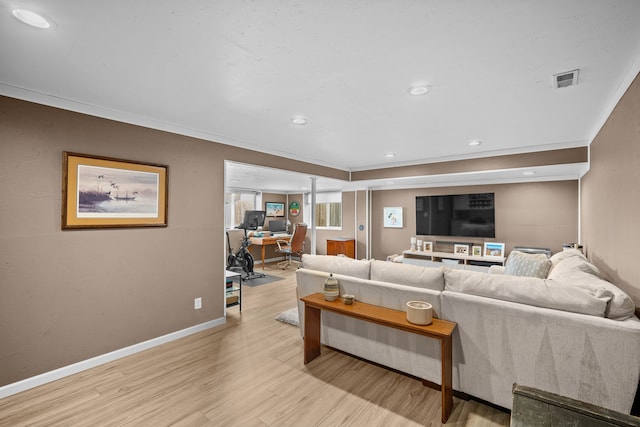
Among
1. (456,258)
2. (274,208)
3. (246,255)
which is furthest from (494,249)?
(274,208)

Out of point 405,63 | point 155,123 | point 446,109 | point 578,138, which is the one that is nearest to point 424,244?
point 578,138

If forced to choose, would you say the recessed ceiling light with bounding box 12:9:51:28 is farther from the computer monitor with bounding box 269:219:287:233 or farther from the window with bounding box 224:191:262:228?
the computer monitor with bounding box 269:219:287:233

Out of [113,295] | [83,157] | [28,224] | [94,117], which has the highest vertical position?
[94,117]

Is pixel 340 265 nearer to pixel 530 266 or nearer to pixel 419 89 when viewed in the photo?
pixel 419 89

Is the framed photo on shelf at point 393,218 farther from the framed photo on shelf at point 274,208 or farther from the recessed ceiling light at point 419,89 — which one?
the recessed ceiling light at point 419,89

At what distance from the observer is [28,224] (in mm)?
2230

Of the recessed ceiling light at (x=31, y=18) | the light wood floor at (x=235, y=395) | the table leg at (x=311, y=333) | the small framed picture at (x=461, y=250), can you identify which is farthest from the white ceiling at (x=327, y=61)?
the small framed picture at (x=461, y=250)

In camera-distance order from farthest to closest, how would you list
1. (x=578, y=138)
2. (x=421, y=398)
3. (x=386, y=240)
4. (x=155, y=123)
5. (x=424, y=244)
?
(x=386, y=240), (x=424, y=244), (x=578, y=138), (x=155, y=123), (x=421, y=398)

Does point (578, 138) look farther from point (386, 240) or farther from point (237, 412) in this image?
point (237, 412)

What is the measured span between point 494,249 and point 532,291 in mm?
3897

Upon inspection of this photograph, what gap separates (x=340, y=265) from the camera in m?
2.78

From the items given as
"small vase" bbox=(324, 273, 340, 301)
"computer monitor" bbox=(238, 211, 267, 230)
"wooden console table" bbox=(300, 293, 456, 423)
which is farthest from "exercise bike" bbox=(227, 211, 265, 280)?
"small vase" bbox=(324, 273, 340, 301)

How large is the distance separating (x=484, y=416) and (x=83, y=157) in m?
3.71

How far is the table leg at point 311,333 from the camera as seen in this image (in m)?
2.62
